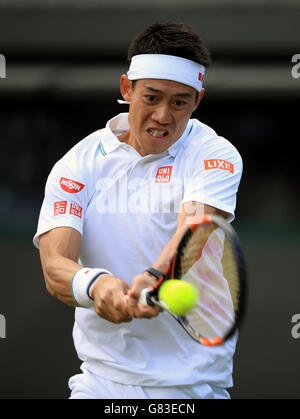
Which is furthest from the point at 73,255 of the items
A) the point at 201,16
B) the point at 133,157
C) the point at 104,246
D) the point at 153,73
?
the point at 201,16

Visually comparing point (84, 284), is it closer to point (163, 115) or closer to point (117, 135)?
point (163, 115)

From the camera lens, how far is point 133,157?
290 centimetres

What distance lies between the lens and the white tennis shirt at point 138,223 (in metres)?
2.73

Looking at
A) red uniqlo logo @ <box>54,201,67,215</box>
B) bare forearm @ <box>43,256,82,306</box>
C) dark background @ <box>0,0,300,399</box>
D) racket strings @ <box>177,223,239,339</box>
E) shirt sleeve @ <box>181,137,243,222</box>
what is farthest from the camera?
dark background @ <box>0,0,300,399</box>

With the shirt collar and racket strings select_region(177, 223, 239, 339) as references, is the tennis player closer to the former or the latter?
the shirt collar

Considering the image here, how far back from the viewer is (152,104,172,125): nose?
2668 millimetres

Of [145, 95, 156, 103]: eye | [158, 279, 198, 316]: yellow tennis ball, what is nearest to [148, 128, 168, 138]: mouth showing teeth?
[145, 95, 156, 103]: eye

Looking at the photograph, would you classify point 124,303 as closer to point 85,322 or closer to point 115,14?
point 85,322

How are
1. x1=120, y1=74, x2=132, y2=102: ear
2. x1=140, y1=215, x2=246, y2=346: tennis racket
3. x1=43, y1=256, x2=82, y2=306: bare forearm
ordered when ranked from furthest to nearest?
x1=120, y1=74, x2=132, y2=102: ear
x1=43, y1=256, x2=82, y2=306: bare forearm
x1=140, y1=215, x2=246, y2=346: tennis racket

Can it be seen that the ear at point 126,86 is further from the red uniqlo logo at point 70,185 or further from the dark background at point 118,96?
the dark background at point 118,96

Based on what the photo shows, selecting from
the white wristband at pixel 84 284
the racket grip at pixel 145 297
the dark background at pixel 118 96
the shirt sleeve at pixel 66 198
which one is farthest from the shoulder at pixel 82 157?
the dark background at pixel 118 96

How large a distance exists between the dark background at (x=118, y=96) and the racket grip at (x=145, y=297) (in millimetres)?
6826

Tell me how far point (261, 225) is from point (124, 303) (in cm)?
1241

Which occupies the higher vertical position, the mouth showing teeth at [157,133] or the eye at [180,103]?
the eye at [180,103]
